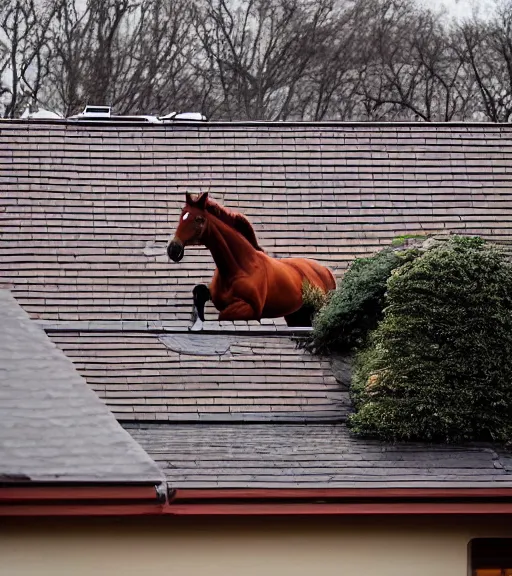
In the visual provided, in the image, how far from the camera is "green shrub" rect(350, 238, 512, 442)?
10672 mm

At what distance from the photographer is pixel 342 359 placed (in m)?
12.3

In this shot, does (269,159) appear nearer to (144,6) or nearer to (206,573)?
(206,573)

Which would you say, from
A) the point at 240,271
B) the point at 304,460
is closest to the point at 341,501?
the point at 304,460

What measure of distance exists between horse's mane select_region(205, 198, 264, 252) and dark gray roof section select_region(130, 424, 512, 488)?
10.2 feet

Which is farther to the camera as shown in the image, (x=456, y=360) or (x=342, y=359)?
(x=342, y=359)

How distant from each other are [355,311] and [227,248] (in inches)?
82.5

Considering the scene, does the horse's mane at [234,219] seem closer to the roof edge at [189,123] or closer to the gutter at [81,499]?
the roof edge at [189,123]

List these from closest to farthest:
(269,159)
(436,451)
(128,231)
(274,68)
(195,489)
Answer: (195,489) < (436,451) < (128,231) < (269,159) < (274,68)

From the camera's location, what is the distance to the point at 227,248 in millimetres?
13766

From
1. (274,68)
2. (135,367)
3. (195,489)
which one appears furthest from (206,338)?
(274,68)

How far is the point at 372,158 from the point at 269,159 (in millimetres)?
1324

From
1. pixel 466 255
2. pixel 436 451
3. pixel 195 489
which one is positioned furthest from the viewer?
pixel 466 255

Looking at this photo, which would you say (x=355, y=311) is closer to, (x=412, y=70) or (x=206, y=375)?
(x=206, y=375)

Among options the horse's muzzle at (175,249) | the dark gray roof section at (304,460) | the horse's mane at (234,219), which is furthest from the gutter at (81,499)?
the horse's mane at (234,219)
